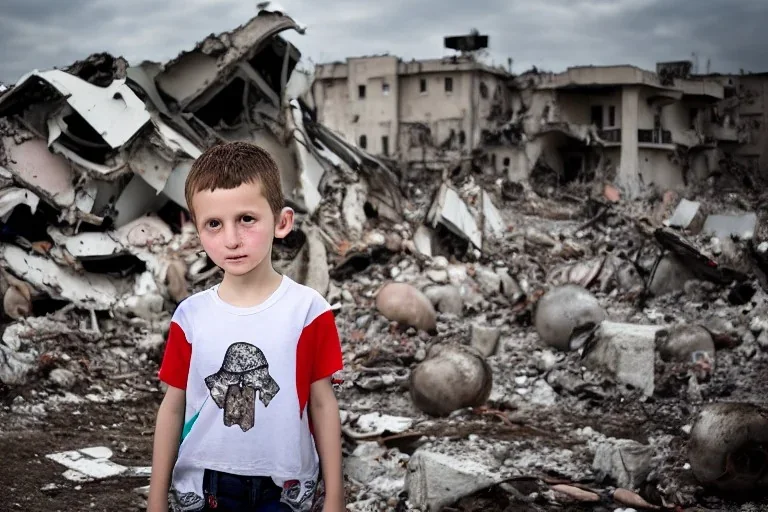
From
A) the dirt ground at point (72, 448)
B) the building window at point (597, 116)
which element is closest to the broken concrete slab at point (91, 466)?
the dirt ground at point (72, 448)

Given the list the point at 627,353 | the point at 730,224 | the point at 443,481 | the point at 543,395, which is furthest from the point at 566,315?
the point at 730,224

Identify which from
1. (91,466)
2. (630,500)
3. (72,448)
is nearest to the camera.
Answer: (630,500)

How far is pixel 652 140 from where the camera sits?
32000 mm

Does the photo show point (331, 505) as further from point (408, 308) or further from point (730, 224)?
point (730, 224)

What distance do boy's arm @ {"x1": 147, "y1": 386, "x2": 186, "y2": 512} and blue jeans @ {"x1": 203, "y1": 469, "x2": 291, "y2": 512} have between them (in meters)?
0.09

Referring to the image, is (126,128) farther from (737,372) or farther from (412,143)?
(412,143)

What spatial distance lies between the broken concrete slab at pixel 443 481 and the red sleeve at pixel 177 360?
3081 millimetres

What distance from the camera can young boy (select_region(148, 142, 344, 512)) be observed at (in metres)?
1.87

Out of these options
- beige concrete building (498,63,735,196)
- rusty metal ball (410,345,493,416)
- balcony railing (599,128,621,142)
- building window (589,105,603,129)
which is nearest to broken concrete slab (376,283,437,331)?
rusty metal ball (410,345,493,416)

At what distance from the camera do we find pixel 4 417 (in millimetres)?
6289

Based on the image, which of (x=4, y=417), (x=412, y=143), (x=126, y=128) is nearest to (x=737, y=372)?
(x=4, y=417)

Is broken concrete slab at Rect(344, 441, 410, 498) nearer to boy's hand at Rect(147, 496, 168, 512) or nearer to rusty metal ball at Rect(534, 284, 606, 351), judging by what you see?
boy's hand at Rect(147, 496, 168, 512)

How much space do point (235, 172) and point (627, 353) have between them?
249 inches

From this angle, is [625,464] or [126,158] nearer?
[625,464]
